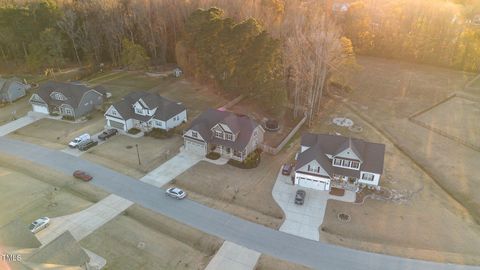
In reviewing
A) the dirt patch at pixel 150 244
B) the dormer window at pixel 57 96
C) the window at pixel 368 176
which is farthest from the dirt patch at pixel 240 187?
the dormer window at pixel 57 96

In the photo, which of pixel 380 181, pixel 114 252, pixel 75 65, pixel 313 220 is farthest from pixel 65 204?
pixel 75 65

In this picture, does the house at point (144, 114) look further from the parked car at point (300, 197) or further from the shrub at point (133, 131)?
the parked car at point (300, 197)

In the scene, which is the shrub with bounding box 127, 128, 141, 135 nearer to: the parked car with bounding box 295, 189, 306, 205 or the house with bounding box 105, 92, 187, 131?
the house with bounding box 105, 92, 187, 131

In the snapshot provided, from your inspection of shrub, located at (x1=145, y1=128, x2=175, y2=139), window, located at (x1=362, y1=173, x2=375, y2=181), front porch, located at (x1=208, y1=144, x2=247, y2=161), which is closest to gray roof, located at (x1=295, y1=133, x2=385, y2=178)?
window, located at (x1=362, y1=173, x2=375, y2=181)

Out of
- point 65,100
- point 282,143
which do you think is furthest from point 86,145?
point 282,143

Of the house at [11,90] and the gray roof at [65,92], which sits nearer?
the gray roof at [65,92]
